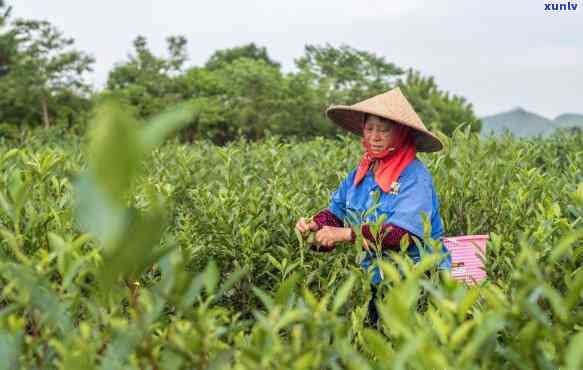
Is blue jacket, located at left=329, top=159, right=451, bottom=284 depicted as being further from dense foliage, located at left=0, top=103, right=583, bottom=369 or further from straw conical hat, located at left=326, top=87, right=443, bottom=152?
dense foliage, located at left=0, top=103, right=583, bottom=369

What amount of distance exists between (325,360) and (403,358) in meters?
0.30

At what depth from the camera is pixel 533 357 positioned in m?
1.38

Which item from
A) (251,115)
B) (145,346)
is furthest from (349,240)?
(251,115)

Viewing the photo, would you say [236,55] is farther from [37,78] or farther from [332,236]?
[332,236]

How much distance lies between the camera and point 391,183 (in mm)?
3814

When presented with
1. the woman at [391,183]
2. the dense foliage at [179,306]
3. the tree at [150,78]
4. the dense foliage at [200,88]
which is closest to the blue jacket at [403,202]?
the woman at [391,183]

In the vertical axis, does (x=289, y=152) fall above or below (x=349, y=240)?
below

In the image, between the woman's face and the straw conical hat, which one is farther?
the woman's face

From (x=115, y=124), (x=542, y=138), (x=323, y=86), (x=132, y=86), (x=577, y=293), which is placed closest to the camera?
(x=115, y=124)

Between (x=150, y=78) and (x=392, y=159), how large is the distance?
47.3m

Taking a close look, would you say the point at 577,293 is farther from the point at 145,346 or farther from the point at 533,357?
the point at 145,346

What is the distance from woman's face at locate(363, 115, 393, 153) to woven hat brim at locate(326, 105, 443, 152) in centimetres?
9

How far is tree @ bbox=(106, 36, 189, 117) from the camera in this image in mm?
48188

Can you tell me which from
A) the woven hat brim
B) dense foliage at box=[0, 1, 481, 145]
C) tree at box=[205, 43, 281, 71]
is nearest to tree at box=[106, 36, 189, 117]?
dense foliage at box=[0, 1, 481, 145]
